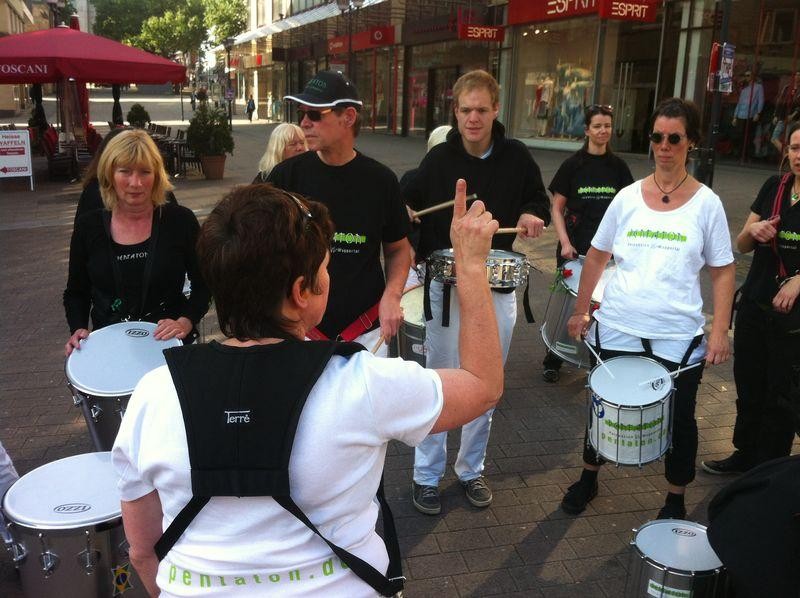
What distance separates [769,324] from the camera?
3764 millimetres

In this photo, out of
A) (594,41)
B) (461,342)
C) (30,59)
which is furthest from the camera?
(594,41)

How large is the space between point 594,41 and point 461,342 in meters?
21.2

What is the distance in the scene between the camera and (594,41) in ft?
67.7

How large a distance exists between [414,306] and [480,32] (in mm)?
19895

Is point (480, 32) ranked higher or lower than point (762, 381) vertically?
higher

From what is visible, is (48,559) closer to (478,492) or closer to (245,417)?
(245,417)

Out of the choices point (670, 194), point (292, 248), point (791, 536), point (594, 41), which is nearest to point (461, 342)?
point (292, 248)

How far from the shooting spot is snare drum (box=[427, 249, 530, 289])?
3.35 metres

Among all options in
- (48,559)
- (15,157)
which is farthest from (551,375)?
(15,157)

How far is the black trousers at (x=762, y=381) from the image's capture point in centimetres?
370

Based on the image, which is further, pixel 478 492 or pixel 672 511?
pixel 478 492

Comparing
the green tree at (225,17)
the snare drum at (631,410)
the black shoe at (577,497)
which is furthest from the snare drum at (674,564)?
the green tree at (225,17)

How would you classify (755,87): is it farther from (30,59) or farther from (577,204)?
(30,59)

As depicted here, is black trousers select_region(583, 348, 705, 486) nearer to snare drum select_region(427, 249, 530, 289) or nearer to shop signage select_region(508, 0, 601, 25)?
snare drum select_region(427, 249, 530, 289)
